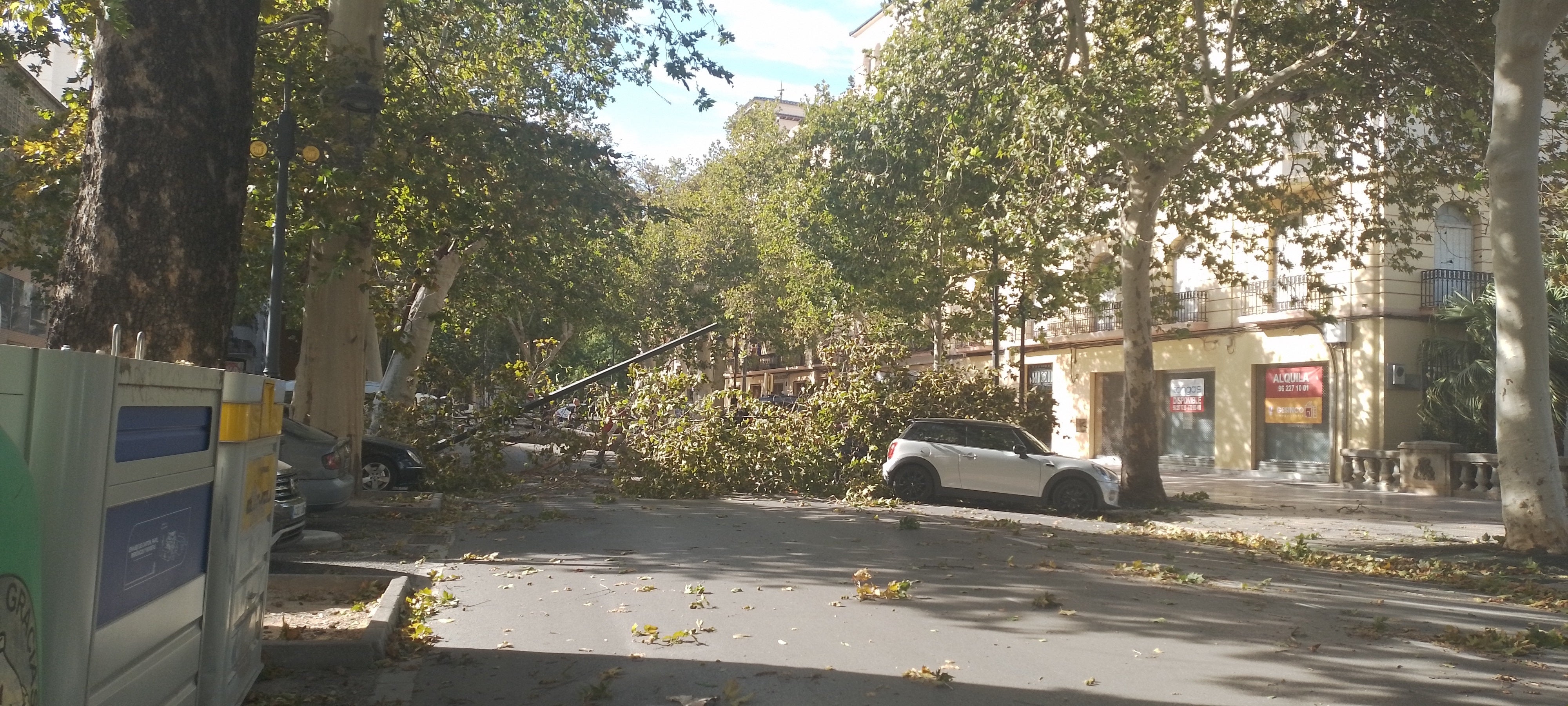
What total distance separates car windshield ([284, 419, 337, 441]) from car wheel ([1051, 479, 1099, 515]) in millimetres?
10078

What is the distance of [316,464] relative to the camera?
1327cm

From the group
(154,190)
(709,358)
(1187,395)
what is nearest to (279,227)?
(154,190)

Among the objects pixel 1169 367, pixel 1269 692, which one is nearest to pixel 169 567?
pixel 1269 692

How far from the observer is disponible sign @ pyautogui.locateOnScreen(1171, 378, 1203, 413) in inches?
1276

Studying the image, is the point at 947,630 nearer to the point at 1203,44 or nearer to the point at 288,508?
the point at 288,508

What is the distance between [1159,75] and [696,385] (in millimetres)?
9123

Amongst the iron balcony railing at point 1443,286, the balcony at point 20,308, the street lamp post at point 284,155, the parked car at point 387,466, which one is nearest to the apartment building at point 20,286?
the balcony at point 20,308

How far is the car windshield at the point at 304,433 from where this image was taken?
13305 millimetres

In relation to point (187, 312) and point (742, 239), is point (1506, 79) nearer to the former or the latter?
point (187, 312)

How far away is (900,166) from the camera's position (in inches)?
727

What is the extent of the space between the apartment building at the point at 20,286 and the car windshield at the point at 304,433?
368 inches

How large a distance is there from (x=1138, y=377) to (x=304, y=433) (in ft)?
40.4

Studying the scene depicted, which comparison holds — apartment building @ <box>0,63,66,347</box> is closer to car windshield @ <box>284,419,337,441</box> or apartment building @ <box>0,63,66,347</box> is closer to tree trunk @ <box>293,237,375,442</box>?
tree trunk @ <box>293,237,375,442</box>

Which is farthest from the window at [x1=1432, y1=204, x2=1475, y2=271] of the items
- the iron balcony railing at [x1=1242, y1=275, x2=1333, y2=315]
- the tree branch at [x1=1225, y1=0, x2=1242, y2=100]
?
the tree branch at [x1=1225, y1=0, x2=1242, y2=100]
